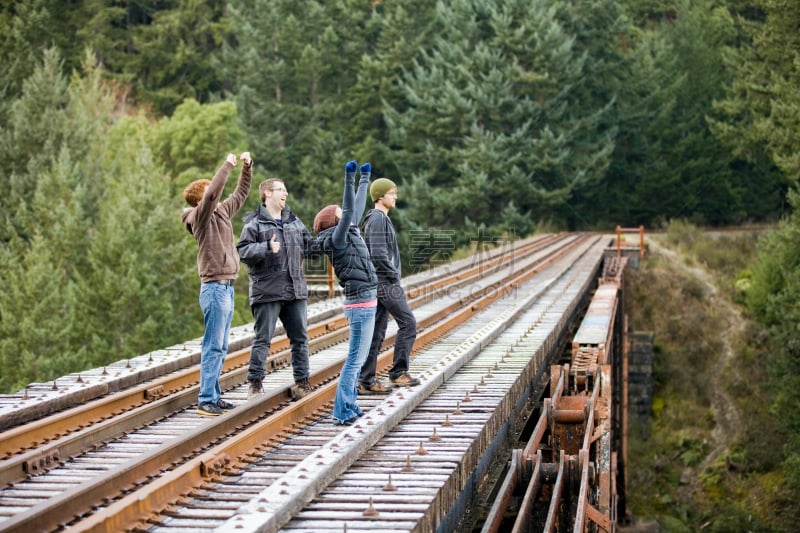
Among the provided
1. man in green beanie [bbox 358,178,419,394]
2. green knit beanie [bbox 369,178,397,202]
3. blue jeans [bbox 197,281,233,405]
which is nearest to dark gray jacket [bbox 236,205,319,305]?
blue jeans [bbox 197,281,233,405]

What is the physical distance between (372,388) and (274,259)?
1381 mm

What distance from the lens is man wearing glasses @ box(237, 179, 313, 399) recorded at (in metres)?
Result: 7.86

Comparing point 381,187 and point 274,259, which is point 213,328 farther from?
point 381,187

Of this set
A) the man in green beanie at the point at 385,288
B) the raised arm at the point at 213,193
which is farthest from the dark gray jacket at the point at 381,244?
the raised arm at the point at 213,193

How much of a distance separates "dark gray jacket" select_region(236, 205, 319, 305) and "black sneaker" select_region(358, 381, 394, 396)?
1.01 meters

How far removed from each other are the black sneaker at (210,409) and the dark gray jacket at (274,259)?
786 millimetres

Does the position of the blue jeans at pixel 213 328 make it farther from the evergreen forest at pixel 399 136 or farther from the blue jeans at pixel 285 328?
the evergreen forest at pixel 399 136

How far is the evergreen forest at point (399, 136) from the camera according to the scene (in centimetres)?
3862

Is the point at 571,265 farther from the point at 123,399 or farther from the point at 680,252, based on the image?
the point at 123,399

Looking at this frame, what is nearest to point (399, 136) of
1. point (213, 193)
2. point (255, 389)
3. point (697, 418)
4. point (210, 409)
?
point (697, 418)

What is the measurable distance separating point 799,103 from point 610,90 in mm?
17768

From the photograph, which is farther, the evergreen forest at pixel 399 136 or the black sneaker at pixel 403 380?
the evergreen forest at pixel 399 136

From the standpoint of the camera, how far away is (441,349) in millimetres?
11547

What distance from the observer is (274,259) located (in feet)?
26.2
